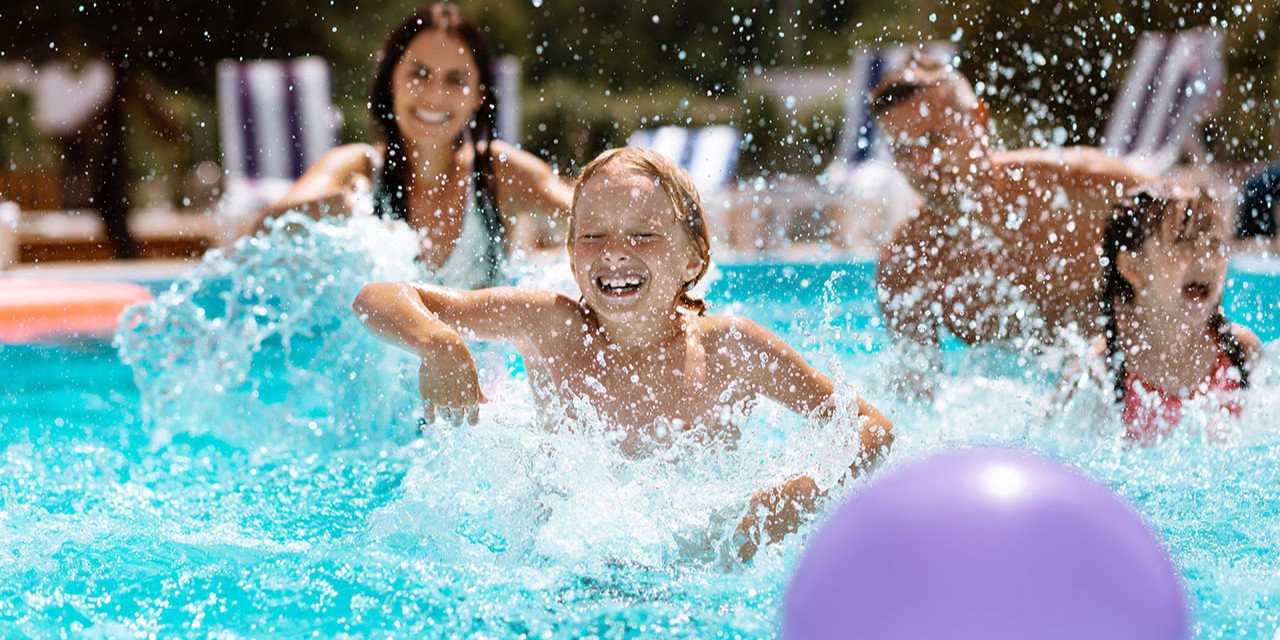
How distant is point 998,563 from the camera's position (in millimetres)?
1804

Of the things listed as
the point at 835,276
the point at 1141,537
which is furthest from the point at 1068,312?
the point at 1141,537

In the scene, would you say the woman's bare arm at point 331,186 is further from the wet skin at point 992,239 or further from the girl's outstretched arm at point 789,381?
the wet skin at point 992,239

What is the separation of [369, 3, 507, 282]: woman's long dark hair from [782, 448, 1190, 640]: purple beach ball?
2.76 meters

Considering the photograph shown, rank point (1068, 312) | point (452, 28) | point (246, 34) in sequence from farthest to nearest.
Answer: point (246, 34) → point (1068, 312) → point (452, 28)

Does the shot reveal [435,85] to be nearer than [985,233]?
Yes

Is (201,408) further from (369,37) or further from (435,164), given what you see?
(369,37)

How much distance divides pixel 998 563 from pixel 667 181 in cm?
163

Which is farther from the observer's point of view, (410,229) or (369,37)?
(369,37)

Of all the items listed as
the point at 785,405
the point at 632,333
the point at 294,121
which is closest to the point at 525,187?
the point at 632,333

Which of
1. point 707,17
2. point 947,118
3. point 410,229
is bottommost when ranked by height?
point 410,229

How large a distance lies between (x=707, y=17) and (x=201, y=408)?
2268cm

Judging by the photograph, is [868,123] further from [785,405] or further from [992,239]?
[785,405]

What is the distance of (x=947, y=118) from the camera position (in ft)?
15.7

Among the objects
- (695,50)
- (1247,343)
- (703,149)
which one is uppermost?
(695,50)
